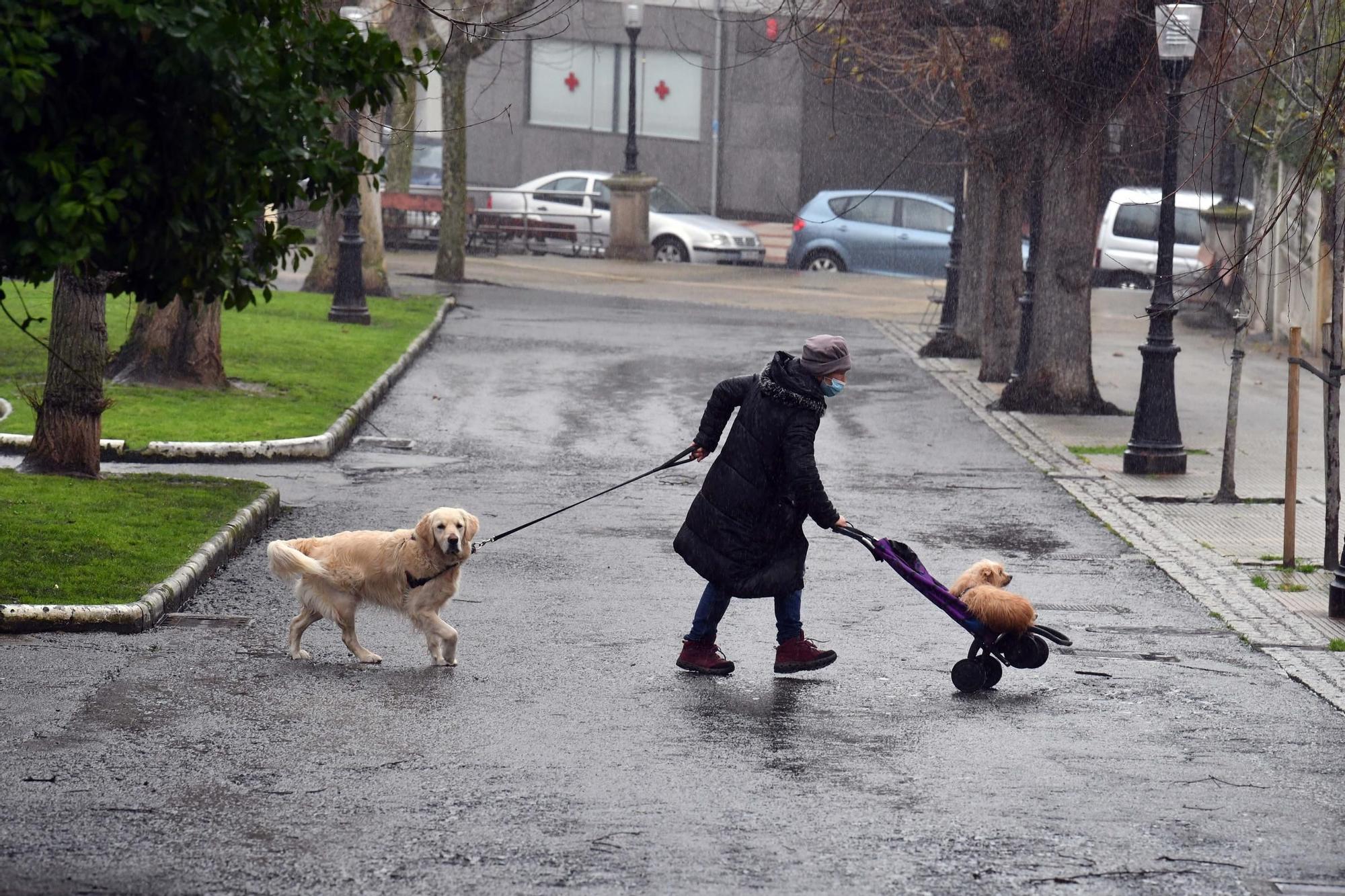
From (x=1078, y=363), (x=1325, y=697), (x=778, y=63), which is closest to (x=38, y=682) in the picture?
(x=1325, y=697)

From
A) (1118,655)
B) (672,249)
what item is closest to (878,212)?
(672,249)

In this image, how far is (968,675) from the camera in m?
8.32

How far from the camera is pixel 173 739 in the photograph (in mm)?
7207

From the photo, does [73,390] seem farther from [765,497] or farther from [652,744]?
[652,744]

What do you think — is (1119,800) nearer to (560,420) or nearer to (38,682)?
(38,682)

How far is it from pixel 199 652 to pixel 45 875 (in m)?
3.14

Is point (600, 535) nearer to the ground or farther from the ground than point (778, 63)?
nearer to the ground

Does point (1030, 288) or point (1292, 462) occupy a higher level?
point (1030, 288)

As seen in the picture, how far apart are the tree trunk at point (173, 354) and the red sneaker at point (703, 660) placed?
9675mm

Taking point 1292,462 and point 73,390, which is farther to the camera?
point 73,390

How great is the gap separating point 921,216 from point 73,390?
2352 centimetres

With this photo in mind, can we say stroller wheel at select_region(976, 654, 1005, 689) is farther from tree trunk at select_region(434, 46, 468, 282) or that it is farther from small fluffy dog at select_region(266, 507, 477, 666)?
tree trunk at select_region(434, 46, 468, 282)

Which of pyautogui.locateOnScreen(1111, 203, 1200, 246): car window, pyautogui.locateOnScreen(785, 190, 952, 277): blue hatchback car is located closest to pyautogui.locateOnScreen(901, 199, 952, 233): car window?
pyautogui.locateOnScreen(785, 190, 952, 277): blue hatchback car

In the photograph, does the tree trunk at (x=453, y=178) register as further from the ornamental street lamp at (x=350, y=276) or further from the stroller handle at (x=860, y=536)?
the stroller handle at (x=860, y=536)
